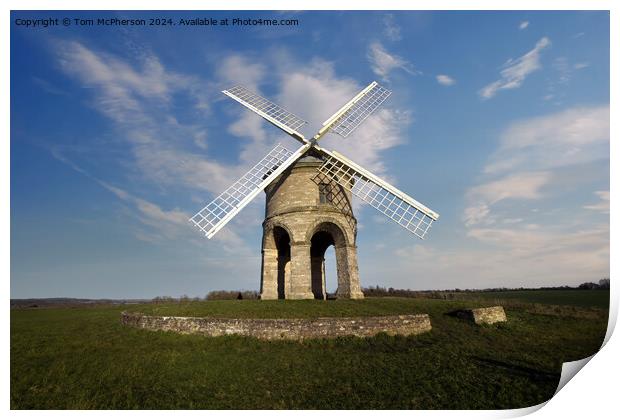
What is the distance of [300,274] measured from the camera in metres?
18.4

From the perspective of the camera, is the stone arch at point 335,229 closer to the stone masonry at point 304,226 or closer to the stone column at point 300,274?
the stone masonry at point 304,226

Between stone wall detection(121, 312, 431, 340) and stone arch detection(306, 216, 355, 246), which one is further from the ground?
stone arch detection(306, 216, 355, 246)

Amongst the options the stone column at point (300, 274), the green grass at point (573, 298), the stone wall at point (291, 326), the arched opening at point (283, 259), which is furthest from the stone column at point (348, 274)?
the green grass at point (573, 298)

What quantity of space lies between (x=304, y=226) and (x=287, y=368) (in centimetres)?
1046

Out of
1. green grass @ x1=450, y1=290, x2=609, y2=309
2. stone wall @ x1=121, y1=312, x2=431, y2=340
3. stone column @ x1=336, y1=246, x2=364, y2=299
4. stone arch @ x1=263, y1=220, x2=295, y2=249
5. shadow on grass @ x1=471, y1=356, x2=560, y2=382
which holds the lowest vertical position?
shadow on grass @ x1=471, y1=356, x2=560, y2=382

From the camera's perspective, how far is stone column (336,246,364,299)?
734 inches

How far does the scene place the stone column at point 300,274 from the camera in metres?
18.2

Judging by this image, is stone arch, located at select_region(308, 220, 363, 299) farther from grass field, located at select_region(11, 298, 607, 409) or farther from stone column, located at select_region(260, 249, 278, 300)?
grass field, located at select_region(11, 298, 607, 409)

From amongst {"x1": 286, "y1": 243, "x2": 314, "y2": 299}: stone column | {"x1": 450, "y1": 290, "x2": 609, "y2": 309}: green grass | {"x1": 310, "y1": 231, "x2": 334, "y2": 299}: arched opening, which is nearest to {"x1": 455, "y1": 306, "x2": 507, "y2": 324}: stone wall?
{"x1": 450, "y1": 290, "x2": 609, "y2": 309}: green grass

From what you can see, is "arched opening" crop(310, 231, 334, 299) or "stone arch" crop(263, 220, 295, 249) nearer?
"stone arch" crop(263, 220, 295, 249)

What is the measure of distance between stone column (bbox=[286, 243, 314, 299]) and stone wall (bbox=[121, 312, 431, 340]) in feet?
20.3

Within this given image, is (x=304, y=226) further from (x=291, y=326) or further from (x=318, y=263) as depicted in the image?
(x=291, y=326)
